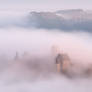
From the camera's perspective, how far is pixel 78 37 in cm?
13488

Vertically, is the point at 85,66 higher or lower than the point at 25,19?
lower

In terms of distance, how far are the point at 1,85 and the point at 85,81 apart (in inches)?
873

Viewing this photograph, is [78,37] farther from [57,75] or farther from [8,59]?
[57,75]

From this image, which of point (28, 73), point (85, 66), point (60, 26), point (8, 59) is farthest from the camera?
point (60, 26)

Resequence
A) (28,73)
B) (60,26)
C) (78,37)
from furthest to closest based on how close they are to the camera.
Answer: (78,37)
(60,26)
(28,73)

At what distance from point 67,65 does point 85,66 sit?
6.69 m

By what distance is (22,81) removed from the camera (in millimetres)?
65375

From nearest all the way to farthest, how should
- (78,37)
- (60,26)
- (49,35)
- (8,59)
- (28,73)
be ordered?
1. (28,73)
2. (8,59)
3. (60,26)
4. (78,37)
5. (49,35)

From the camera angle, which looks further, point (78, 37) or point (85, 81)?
point (78, 37)

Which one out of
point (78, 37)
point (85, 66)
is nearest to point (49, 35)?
point (78, 37)

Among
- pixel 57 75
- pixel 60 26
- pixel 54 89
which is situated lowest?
pixel 54 89

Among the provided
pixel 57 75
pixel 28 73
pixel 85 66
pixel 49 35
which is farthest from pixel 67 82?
pixel 49 35

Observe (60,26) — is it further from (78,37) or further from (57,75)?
(57,75)

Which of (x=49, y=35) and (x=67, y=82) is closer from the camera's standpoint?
(x=67, y=82)
